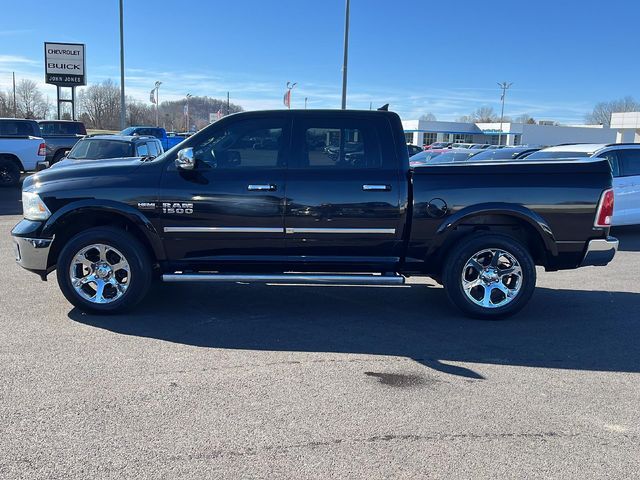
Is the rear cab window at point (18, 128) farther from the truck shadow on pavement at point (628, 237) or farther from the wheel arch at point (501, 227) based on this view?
the truck shadow on pavement at point (628, 237)

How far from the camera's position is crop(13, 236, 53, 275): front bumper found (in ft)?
18.1

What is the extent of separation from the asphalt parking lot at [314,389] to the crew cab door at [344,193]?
70cm

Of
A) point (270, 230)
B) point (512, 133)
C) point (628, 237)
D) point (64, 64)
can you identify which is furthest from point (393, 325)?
point (512, 133)

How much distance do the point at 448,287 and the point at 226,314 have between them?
7.42 ft

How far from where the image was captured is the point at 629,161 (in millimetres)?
10711

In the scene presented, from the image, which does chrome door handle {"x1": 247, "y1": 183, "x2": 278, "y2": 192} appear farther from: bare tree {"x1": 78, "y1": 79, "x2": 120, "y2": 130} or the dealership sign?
bare tree {"x1": 78, "y1": 79, "x2": 120, "y2": 130}

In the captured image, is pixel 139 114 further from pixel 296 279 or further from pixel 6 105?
pixel 296 279

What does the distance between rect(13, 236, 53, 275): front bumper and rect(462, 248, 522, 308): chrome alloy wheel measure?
4.14 meters

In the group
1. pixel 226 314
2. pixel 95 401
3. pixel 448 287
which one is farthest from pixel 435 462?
pixel 226 314

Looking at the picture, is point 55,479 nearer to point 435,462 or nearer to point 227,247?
point 435,462

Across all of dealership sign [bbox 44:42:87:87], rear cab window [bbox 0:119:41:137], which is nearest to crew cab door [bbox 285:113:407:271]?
rear cab window [bbox 0:119:41:137]

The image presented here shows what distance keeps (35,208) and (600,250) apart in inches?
221

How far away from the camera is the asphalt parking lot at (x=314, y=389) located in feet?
10.3

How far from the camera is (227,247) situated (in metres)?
5.60
